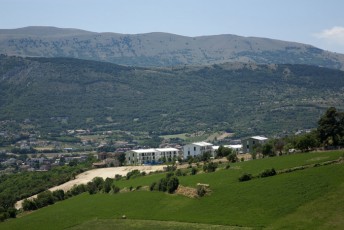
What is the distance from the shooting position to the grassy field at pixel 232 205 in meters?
63.2

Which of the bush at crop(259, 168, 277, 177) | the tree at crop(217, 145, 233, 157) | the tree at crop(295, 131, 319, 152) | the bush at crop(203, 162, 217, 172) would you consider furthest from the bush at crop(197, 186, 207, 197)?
the tree at crop(217, 145, 233, 157)

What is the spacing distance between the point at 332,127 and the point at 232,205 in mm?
31709

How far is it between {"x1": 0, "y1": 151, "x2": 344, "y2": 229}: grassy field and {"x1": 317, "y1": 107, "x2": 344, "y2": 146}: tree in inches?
295

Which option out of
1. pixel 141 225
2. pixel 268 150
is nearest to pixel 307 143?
pixel 268 150

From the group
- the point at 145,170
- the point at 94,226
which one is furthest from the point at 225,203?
the point at 145,170

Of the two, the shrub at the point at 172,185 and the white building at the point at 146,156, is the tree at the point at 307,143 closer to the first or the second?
the shrub at the point at 172,185

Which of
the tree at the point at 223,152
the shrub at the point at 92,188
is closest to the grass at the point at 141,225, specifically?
the shrub at the point at 92,188

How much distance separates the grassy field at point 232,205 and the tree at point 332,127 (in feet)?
24.6

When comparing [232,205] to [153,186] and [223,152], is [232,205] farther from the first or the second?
[223,152]

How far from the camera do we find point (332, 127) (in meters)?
97.2

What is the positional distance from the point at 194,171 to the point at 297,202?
36090 millimetres

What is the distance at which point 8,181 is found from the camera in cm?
14512

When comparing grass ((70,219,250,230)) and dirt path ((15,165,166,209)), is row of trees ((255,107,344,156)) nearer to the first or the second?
dirt path ((15,165,166,209))

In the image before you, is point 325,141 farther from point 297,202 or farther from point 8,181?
point 8,181
